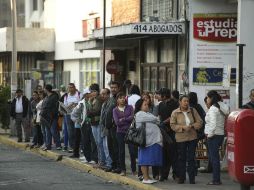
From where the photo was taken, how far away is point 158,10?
24000 mm

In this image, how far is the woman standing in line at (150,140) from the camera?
1430 centimetres

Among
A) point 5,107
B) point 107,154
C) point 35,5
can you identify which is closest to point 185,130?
point 107,154

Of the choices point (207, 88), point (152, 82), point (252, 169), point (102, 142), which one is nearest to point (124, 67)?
point (152, 82)

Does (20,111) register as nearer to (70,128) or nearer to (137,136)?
(70,128)

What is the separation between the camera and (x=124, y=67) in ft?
100

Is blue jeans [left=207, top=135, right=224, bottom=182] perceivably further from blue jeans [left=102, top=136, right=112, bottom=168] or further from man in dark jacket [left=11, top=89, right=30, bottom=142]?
man in dark jacket [left=11, top=89, right=30, bottom=142]

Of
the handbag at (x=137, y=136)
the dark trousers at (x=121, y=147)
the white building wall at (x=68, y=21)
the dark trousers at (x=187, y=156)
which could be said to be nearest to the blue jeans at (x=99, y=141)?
the dark trousers at (x=121, y=147)

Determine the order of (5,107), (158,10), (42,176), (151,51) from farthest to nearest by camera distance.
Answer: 1. (5,107)
2. (151,51)
3. (158,10)
4. (42,176)

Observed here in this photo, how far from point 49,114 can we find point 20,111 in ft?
12.6

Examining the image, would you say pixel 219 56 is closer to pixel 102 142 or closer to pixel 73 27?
pixel 102 142

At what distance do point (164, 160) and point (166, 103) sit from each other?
3.77 ft

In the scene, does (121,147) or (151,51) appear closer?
(121,147)

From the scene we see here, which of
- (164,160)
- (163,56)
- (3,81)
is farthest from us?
(3,81)

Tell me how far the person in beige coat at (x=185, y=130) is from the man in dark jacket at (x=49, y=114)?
7870 millimetres
